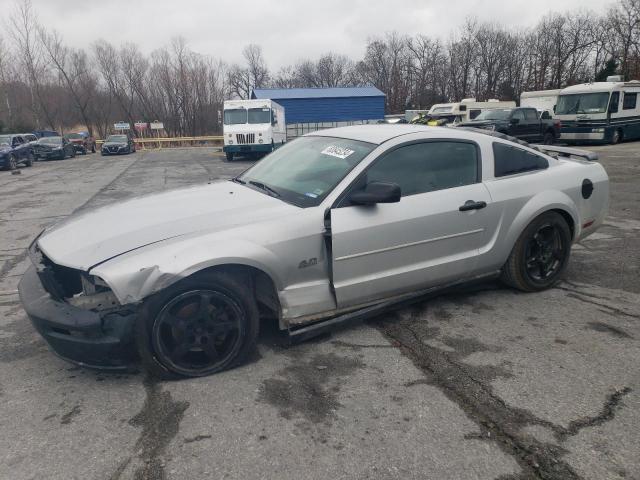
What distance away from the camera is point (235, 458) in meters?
2.26

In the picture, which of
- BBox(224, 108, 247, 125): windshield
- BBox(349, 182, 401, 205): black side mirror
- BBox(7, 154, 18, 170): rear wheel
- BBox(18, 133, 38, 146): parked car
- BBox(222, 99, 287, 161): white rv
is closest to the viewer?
BBox(349, 182, 401, 205): black side mirror

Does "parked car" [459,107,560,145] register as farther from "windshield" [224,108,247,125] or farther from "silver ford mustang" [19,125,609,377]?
"silver ford mustang" [19,125,609,377]

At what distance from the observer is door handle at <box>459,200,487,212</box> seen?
12.1ft

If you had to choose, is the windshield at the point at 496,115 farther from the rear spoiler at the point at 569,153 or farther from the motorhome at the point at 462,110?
the rear spoiler at the point at 569,153

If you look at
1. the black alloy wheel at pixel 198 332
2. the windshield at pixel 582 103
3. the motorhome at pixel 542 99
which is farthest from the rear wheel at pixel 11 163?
the motorhome at pixel 542 99

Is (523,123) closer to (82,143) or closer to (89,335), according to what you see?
(89,335)

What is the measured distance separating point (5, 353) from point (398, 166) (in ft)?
10.2

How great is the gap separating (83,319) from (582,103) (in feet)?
76.3

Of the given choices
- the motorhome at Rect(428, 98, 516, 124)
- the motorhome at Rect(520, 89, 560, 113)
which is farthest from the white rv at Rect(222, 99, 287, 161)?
the motorhome at Rect(520, 89, 560, 113)

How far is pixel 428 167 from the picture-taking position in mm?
3711

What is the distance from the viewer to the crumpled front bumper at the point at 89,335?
2.71 meters

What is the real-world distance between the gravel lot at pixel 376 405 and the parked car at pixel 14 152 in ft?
63.1

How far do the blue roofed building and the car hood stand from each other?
28.4 metres

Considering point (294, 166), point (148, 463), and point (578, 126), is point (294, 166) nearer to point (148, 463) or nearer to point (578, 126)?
point (148, 463)
